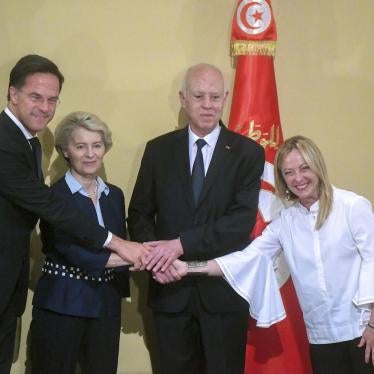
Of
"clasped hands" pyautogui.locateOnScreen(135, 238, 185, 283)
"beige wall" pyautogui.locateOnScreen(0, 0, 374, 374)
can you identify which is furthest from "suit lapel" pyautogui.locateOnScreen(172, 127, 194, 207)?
"beige wall" pyautogui.locateOnScreen(0, 0, 374, 374)

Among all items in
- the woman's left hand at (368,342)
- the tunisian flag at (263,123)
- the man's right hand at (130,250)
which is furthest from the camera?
the tunisian flag at (263,123)

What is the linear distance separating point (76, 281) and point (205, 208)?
580 mm

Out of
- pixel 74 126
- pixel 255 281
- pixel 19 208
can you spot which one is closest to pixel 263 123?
pixel 255 281

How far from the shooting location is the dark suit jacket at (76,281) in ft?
6.12

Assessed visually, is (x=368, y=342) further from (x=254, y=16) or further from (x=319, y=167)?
(x=254, y=16)

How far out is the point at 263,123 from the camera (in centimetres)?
233

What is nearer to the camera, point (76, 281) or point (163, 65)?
point (76, 281)

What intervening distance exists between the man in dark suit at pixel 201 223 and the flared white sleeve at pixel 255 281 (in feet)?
0.19

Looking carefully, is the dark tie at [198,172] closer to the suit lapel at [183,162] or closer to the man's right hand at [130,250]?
the suit lapel at [183,162]

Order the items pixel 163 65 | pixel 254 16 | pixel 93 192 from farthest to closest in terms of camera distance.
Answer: pixel 163 65 → pixel 254 16 → pixel 93 192

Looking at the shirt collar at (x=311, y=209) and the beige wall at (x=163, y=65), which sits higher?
the beige wall at (x=163, y=65)

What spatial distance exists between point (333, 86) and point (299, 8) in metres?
0.47

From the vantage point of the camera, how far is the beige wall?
2496 mm

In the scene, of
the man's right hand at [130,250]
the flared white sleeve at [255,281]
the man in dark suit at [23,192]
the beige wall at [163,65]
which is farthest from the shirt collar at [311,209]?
the beige wall at [163,65]
